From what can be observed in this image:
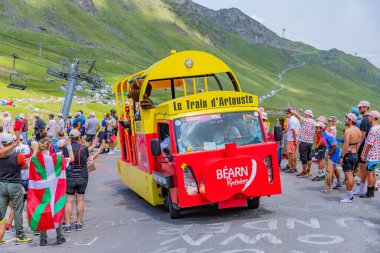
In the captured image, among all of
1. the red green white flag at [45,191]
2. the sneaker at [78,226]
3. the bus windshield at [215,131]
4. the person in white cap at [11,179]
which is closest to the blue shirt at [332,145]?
the bus windshield at [215,131]

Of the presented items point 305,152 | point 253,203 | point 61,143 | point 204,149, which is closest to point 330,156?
point 253,203

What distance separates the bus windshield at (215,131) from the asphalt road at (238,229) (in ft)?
5.55

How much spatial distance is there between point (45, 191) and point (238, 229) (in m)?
4.02

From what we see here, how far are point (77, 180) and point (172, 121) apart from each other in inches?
100.0

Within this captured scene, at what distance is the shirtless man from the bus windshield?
253cm

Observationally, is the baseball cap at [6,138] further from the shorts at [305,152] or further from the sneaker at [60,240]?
the shorts at [305,152]

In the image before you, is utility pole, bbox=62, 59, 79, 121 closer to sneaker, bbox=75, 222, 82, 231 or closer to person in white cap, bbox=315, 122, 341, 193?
person in white cap, bbox=315, 122, 341, 193

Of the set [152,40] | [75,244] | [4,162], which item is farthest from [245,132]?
[152,40]

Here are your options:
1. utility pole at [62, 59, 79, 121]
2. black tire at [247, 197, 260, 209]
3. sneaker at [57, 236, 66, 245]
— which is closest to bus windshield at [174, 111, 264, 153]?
black tire at [247, 197, 260, 209]

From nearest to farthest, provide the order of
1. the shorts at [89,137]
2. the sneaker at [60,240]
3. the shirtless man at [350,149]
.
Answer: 1. the sneaker at [60,240]
2. the shirtless man at [350,149]
3. the shorts at [89,137]

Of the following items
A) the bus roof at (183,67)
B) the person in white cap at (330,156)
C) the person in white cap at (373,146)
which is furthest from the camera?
the person in white cap at (330,156)

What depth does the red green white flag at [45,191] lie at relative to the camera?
10211 mm

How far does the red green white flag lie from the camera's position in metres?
10.2

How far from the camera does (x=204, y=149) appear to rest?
11203mm
